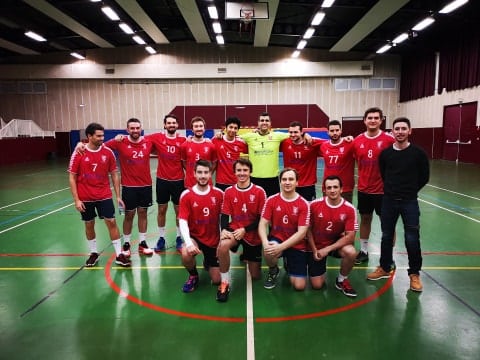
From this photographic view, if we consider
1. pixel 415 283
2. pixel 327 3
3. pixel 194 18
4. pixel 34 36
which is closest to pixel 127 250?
pixel 415 283

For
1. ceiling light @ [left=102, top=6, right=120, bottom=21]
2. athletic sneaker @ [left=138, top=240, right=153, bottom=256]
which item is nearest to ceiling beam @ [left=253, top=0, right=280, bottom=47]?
ceiling light @ [left=102, top=6, right=120, bottom=21]

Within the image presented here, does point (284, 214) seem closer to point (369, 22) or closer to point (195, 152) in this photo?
point (195, 152)

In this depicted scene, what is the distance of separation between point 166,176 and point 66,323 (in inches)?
109

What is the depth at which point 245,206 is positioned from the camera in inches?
166

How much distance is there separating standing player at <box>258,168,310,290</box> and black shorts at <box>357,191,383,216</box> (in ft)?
4.64

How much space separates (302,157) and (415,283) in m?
2.46

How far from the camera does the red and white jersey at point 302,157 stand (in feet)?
17.7

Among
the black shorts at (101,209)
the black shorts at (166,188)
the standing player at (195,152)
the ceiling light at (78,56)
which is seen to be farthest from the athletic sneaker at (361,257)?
the ceiling light at (78,56)

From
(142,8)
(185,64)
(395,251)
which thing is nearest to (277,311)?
(395,251)

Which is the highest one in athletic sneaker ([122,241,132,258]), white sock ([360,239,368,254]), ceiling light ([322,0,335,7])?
ceiling light ([322,0,335,7])

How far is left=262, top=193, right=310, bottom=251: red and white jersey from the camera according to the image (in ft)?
13.3

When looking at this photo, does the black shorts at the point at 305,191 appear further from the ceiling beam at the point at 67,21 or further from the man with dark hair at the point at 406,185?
the ceiling beam at the point at 67,21

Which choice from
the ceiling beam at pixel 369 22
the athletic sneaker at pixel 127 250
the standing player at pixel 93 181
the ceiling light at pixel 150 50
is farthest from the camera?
the ceiling light at pixel 150 50

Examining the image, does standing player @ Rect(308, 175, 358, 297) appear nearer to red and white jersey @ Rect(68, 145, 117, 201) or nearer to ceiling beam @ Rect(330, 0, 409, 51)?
red and white jersey @ Rect(68, 145, 117, 201)
